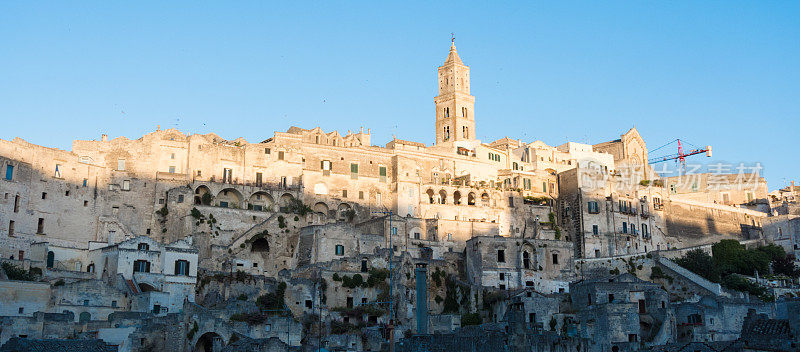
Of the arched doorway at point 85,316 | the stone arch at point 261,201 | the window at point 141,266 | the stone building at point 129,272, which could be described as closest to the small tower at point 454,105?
the stone arch at point 261,201

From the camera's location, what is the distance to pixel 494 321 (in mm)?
59781

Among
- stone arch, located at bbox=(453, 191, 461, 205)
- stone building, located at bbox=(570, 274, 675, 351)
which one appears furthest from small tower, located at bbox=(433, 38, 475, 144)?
stone building, located at bbox=(570, 274, 675, 351)

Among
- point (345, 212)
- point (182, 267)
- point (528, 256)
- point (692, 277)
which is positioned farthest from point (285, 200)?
point (692, 277)

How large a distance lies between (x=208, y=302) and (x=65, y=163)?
1827 centimetres

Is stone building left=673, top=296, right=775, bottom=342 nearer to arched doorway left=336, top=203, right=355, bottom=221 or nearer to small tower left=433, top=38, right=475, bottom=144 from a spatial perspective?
arched doorway left=336, top=203, right=355, bottom=221

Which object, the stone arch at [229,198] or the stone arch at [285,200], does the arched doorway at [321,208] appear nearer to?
the stone arch at [285,200]

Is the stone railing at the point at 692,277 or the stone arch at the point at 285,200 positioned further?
the stone arch at the point at 285,200

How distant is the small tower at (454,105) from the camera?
309 ft

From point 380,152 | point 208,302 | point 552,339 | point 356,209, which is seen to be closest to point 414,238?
point 356,209

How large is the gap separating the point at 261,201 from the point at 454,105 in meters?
27.9

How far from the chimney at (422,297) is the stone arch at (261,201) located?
643 inches

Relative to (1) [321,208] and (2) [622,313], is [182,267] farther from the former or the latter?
(2) [622,313]

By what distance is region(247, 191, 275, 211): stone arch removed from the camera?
74625 millimetres

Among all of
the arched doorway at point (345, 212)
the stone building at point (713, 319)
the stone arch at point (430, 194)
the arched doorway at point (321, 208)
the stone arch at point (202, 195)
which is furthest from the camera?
the stone arch at point (430, 194)
